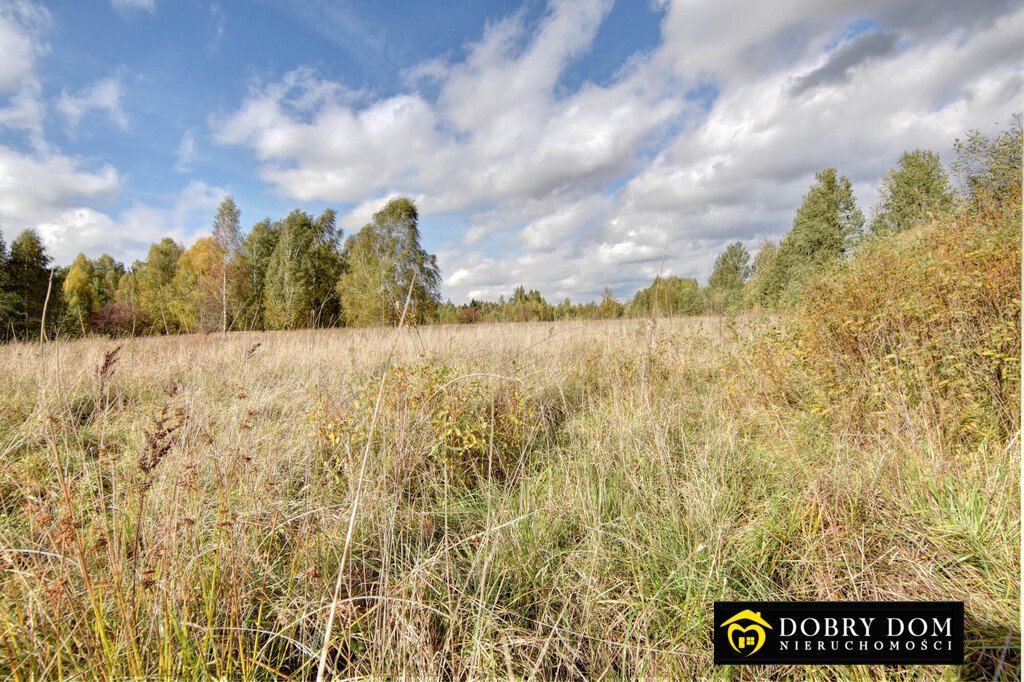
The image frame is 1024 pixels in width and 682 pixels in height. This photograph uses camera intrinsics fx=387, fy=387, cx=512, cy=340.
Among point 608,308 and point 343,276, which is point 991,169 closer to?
point 608,308

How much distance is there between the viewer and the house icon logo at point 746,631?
1.37 metres

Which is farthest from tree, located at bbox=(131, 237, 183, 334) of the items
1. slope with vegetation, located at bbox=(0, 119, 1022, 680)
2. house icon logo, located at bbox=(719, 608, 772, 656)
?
house icon logo, located at bbox=(719, 608, 772, 656)

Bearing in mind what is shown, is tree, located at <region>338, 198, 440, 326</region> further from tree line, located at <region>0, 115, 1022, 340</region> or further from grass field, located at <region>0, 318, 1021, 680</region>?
grass field, located at <region>0, 318, 1021, 680</region>

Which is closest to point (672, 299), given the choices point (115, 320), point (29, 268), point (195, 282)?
point (115, 320)

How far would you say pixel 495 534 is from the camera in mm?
1750

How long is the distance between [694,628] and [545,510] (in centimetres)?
82

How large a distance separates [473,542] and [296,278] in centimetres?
1929

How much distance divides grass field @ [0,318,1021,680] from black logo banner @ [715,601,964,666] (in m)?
0.06

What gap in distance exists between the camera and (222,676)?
121 centimetres

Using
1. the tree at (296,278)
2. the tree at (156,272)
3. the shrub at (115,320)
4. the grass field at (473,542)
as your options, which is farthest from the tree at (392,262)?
the tree at (156,272)

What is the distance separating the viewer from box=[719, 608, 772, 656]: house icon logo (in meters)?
1.37

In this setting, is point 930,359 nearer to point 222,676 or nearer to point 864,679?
point 864,679

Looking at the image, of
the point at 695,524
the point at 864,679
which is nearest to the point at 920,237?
the point at 695,524

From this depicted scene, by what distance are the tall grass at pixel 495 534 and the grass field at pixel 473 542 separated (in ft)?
0.05
